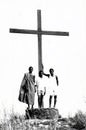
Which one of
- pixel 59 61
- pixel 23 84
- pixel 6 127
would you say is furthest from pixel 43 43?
pixel 6 127

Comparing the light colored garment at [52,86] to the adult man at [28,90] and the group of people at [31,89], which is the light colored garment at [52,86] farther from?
the adult man at [28,90]

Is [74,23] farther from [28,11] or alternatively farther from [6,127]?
[6,127]

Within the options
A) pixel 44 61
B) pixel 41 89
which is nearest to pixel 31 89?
pixel 41 89

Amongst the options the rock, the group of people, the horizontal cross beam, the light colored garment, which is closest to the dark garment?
the group of people

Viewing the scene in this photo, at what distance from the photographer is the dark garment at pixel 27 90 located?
19.1 feet

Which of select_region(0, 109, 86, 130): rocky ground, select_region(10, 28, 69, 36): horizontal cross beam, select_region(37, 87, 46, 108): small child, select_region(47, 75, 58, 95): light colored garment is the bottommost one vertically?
select_region(0, 109, 86, 130): rocky ground

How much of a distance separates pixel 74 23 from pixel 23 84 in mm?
1296

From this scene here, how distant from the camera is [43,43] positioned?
Result: 6.23m

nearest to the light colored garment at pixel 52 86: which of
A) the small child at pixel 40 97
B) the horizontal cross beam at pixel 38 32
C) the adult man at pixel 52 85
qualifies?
the adult man at pixel 52 85

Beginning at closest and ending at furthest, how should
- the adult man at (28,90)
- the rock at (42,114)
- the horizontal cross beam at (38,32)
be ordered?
the rock at (42,114), the adult man at (28,90), the horizontal cross beam at (38,32)

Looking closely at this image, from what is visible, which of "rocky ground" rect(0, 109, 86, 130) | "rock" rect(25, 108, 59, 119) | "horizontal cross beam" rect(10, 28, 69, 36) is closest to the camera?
"rocky ground" rect(0, 109, 86, 130)

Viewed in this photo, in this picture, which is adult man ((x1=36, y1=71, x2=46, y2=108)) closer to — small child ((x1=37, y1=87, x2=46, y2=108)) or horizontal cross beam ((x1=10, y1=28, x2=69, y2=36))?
small child ((x1=37, y1=87, x2=46, y2=108))

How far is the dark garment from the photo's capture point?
583 centimetres

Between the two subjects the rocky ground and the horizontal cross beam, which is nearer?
the rocky ground
